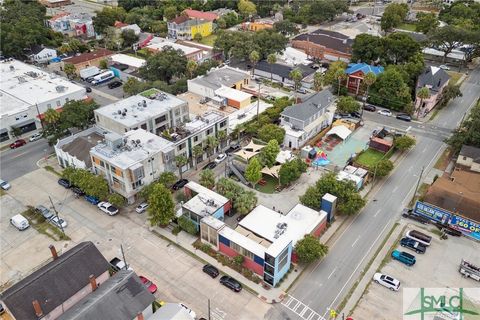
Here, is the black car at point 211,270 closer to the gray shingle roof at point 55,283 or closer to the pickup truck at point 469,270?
the gray shingle roof at point 55,283

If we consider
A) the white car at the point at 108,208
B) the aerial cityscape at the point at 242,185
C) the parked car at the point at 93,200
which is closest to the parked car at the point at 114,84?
the aerial cityscape at the point at 242,185

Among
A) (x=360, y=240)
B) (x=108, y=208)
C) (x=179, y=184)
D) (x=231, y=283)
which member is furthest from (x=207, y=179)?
(x=360, y=240)

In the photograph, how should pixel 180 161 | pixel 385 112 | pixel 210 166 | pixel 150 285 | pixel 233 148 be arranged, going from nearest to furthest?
1. pixel 150 285
2. pixel 180 161
3. pixel 210 166
4. pixel 233 148
5. pixel 385 112

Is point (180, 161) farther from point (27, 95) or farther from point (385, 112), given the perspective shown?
point (385, 112)

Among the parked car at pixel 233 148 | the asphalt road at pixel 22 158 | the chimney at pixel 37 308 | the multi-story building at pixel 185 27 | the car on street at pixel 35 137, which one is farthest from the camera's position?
the multi-story building at pixel 185 27

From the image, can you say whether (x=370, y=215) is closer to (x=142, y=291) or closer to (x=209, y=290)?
(x=209, y=290)
